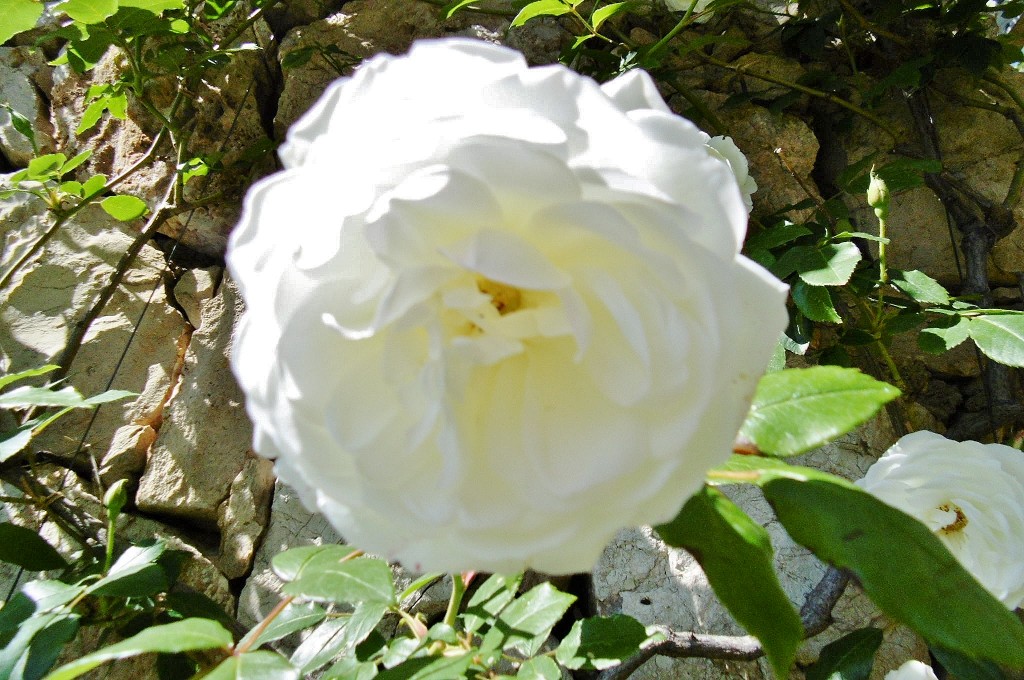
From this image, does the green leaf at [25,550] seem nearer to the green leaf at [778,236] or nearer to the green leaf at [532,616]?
the green leaf at [532,616]

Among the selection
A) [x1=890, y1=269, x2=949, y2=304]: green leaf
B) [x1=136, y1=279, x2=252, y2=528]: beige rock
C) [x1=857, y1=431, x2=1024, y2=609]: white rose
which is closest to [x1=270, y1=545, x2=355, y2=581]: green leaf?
[x1=857, y1=431, x2=1024, y2=609]: white rose

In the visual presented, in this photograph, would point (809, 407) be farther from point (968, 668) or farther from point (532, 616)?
point (968, 668)

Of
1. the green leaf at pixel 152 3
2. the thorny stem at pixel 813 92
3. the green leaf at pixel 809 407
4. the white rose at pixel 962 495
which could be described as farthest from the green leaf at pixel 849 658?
the green leaf at pixel 152 3

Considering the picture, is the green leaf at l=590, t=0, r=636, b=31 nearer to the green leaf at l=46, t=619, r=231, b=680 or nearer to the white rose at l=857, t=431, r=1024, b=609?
the white rose at l=857, t=431, r=1024, b=609

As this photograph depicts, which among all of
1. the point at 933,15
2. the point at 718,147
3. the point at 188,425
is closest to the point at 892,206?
the point at 933,15

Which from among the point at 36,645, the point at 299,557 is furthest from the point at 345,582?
the point at 36,645

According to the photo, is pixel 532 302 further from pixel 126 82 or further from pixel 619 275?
pixel 126 82
